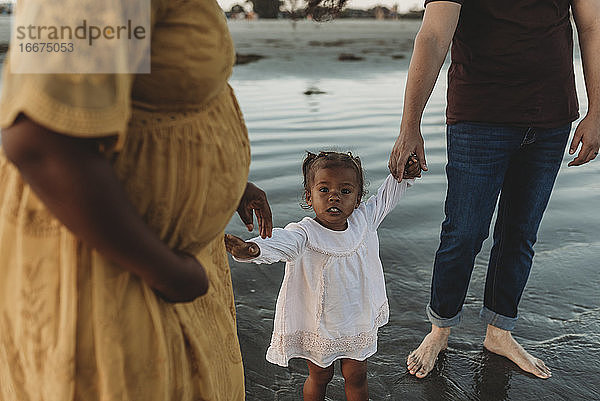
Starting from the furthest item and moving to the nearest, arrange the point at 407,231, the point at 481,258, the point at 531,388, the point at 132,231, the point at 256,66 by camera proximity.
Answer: the point at 256,66 < the point at 407,231 < the point at 481,258 < the point at 531,388 < the point at 132,231

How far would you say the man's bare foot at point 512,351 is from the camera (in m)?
2.72

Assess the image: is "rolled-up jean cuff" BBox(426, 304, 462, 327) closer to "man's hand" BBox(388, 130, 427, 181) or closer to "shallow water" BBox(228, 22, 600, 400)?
"shallow water" BBox(228, 22, 600, 400)

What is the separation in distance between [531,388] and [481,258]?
1.40m

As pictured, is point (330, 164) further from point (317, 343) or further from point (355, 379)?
point (355, 379)

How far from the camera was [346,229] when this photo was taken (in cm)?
226

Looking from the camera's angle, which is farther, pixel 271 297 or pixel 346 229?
pixel 271 297

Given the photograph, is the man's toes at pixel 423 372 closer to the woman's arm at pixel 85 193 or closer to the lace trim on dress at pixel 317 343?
the lace trim on dress at pixel 317 343

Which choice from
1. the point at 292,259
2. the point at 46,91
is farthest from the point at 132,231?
the point at 292,259

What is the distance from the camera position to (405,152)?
2.33 m

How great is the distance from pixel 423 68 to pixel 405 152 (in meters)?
0.34

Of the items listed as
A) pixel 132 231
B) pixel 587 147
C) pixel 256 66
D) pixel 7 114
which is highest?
pixel 7 114

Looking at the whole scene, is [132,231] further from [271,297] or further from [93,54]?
[271,297]

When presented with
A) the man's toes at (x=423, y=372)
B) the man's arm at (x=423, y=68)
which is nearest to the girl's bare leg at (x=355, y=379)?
the man's toes at (x=423, y=372)

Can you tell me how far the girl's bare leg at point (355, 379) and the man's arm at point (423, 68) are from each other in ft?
2.51
